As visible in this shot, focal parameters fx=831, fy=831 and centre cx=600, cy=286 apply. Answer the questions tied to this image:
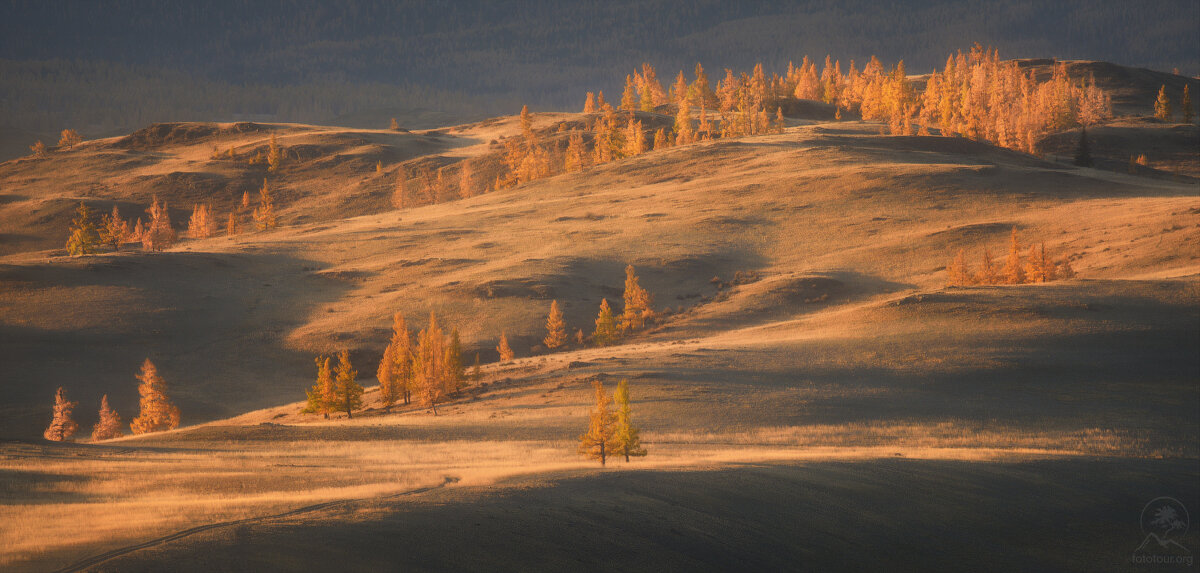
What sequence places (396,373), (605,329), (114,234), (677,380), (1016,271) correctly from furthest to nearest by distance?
1. (114,234)
2. (605,329)
3. (1016,271)
4. (396,373)
5. (677,380)

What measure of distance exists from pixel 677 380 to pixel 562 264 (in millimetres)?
48818

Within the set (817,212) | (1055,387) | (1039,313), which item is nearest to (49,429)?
(1055,387)

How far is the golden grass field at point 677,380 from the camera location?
48.7ft

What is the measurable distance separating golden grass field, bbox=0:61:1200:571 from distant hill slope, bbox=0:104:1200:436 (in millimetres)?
459

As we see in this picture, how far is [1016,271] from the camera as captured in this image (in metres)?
66.2

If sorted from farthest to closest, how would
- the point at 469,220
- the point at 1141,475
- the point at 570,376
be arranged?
the point at 469,220 → the point at 570,376 → the point at 1141,475

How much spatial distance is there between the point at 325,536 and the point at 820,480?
11840 millimetres

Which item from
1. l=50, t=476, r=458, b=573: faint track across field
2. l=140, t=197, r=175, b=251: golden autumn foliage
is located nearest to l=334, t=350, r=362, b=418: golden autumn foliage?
l=50, t=476, r=458, b=573: faint track across field

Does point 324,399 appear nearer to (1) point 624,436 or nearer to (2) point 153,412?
(2) point 153,412

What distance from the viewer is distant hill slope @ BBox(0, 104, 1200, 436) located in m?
71.9

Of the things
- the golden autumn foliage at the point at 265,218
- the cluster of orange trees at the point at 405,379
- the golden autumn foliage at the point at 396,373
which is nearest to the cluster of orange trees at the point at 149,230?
the golden autumn foliage at the point at 265,218

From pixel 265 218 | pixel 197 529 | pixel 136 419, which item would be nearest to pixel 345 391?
pixel 136 419

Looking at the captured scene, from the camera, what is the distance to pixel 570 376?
158 ft

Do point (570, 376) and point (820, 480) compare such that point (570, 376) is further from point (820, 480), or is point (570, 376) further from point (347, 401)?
point (820, 480)
